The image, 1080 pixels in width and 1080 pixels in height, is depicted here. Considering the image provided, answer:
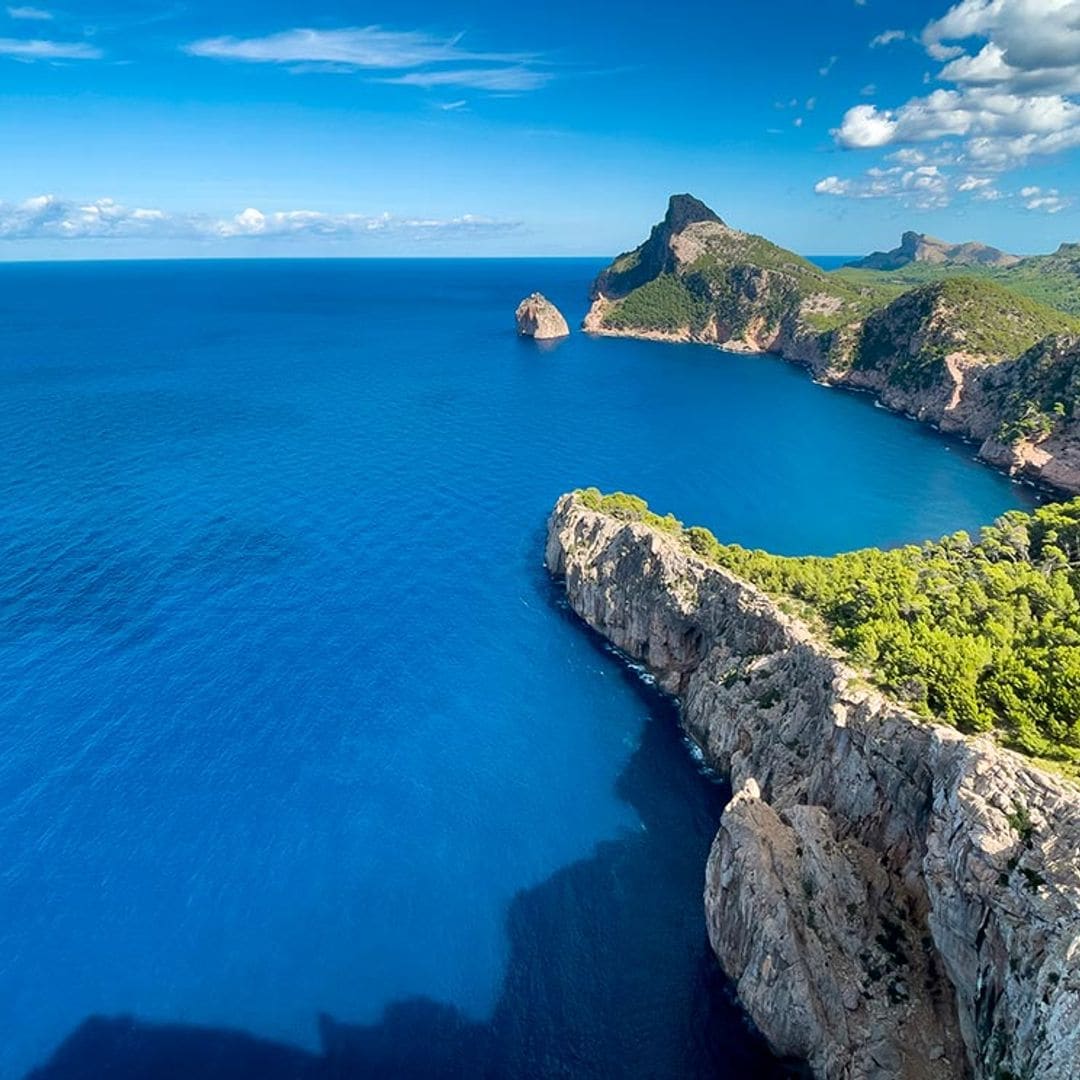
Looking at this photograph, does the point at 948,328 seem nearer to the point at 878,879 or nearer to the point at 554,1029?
the point at 878,879

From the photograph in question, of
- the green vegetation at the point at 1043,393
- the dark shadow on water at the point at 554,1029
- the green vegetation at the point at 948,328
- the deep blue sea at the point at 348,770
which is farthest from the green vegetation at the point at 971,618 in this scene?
the green vegetation at the point at 948,328

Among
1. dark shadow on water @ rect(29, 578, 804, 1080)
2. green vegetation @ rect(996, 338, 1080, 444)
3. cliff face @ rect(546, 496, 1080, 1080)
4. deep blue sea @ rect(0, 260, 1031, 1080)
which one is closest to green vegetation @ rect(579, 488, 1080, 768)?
cliff face @ rect(546, 496, 1080, 1080)

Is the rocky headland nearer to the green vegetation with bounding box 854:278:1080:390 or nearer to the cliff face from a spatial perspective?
the green vegetation with bounding box 854:278:1080:390

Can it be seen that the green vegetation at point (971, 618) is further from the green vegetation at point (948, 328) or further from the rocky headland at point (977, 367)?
the green vegetation at point (948, 328)

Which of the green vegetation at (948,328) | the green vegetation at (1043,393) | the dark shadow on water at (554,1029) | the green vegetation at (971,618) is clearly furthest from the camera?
the green vegetation at (948,328)

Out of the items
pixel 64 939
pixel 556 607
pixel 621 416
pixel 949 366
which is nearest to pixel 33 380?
pixel 621 416

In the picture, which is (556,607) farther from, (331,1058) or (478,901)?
(331,1058)

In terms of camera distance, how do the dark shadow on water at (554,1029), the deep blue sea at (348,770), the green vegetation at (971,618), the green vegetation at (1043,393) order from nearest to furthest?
the dark shadow on water at (554,1029)
the green vegetation at (971,618)
the deep blue sea at (348,770)
the green vegetation at (1043,393)

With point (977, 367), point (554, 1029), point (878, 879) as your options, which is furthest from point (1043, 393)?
point (554, 1029)
